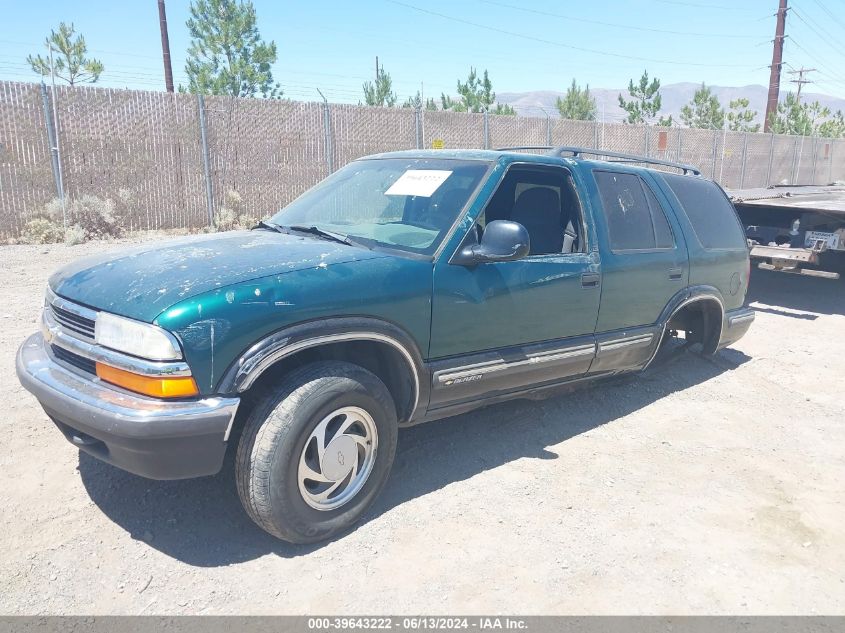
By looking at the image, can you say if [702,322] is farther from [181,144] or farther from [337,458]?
[181,144]

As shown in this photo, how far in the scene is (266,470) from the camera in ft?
9.19

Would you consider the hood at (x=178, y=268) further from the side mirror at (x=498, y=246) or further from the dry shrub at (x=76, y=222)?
the dry shrub at (x=76, y=222)

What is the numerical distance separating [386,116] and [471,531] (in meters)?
14.6

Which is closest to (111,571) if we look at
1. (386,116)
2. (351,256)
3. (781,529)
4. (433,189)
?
(351,256)

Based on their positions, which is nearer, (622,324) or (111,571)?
(111,571)

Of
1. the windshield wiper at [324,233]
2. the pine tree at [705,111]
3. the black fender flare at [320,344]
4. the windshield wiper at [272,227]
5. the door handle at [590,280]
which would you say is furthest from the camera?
the pine tree at [705,111]

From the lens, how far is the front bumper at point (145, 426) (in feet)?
8.48

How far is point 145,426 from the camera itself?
256 cm

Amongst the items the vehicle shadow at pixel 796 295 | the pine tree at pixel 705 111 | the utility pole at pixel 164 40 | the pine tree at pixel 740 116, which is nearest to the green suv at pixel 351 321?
the vehicle shadow at pixel 796 295

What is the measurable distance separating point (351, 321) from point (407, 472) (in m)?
1.24

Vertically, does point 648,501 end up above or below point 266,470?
below

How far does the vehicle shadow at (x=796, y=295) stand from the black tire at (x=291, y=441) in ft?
23.9

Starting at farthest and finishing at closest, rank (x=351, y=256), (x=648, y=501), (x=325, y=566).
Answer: (x=648, y=501), (x=351, y=256), (x=325, y=566)

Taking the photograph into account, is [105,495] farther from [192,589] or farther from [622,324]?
[622,324]
